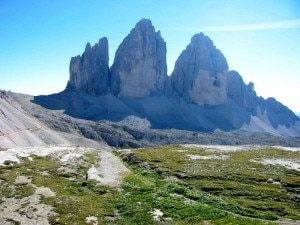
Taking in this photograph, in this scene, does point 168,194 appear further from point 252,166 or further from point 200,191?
point 252,166

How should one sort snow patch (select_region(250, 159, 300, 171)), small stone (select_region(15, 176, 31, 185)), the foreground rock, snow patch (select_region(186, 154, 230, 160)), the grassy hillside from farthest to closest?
the foreground rock
snow patch (select_region(186, 154, 230, 160))
snow patch (select_region(250, 159, 300, 171))
small stone (select_region(15, 176, 31, 185))
the grassy hillside

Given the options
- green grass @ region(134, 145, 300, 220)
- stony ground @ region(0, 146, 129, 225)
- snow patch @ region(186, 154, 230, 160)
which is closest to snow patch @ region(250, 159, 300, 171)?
green grass @ region(134, 145, 300, 220)

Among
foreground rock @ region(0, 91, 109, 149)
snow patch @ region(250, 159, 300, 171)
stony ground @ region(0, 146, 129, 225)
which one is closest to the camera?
stony ground @ region(0, 146, 129, 225)

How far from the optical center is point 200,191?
53.9 meters

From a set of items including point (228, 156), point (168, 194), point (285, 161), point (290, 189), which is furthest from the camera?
point (228, 156)

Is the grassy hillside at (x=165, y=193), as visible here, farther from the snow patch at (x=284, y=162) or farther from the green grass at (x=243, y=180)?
the snow patch at (x=284, y=162)

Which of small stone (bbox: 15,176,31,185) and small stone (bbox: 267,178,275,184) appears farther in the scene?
small stone (bbox: 267,178,275,184)

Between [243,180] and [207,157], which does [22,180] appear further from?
Result: [207,157]

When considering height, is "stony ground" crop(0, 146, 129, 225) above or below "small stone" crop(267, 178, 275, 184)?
below

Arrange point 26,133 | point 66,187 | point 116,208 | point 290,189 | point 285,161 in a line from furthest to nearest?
point 26,133
point 285,161
point 290,189
point 66,187
point 116,208

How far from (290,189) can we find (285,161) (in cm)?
2659

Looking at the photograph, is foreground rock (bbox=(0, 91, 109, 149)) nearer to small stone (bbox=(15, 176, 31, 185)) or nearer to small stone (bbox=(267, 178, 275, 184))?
small stone (bbox=(15, 176, 31, 185))

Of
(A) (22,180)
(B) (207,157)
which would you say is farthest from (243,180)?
(A) (22,180)

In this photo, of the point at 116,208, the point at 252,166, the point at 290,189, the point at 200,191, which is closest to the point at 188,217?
the point at 116,208
